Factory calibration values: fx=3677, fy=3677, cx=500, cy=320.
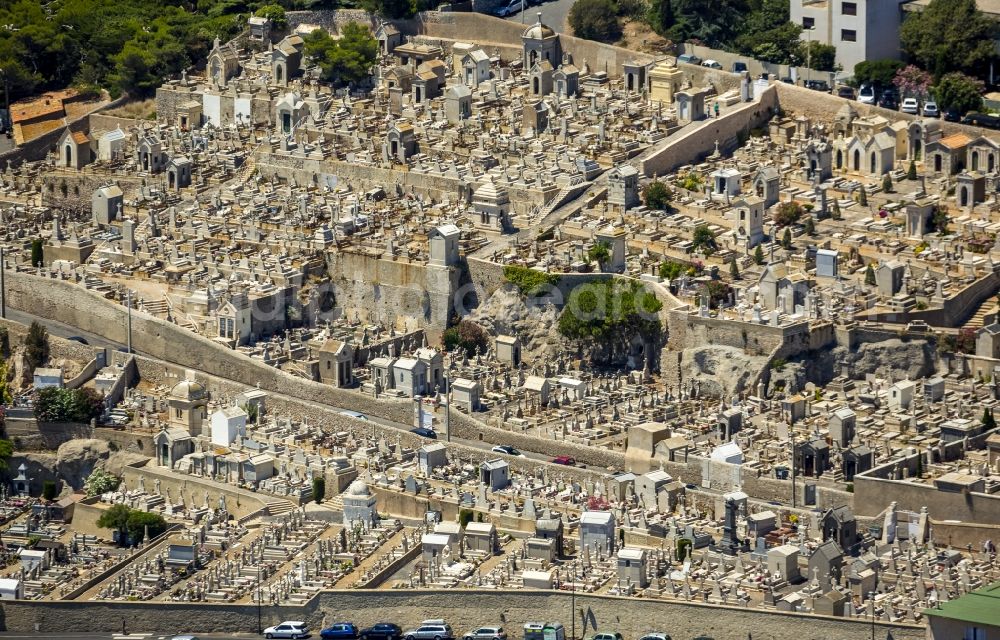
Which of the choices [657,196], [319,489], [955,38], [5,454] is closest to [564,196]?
[657,196]

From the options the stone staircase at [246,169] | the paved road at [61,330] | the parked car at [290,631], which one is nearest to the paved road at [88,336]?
the paved road at [61,330]

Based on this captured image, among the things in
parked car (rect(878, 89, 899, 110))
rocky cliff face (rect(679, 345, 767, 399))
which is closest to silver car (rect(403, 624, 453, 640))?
rocky cliff face (rect(679, 345, 767, 399))

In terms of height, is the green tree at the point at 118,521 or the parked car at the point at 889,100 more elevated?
the parked car at the point at 889,100

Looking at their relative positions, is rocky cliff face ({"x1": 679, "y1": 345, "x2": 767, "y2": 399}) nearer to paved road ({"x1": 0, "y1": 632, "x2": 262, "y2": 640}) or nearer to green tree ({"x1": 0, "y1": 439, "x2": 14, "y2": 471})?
paved road ({"x1": 0, "y1": 632, "x2": 262, "y2": 640})

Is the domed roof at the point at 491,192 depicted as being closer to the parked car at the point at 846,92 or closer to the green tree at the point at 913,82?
the parked car at the point at 846,92

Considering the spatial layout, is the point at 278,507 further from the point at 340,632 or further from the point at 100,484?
the point at 340,632
